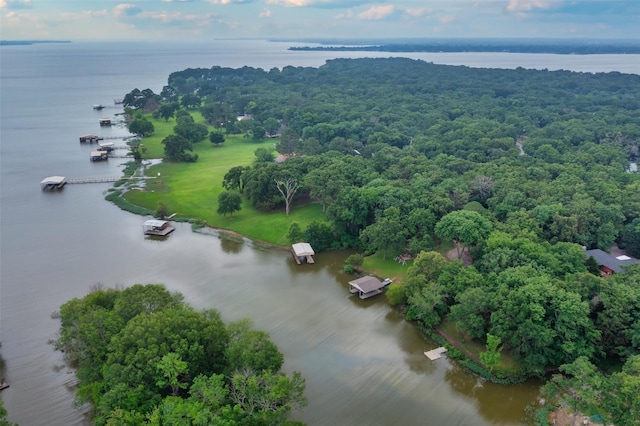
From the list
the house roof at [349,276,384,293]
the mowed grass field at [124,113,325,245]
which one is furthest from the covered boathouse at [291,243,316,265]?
the house roof at [349,276,384,293]

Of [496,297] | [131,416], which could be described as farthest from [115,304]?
[496,297]

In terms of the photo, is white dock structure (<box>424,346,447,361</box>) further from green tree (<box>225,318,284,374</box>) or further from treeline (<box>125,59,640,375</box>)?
green tree (<box>225,318,284,374</box>)

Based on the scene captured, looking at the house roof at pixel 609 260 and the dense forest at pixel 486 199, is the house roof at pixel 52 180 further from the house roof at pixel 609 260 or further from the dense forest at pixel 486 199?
the house roof at pixel 609 260

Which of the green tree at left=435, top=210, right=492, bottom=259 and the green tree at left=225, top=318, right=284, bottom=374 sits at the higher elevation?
the green tree at left=435, top=210, right=492, bottom=259

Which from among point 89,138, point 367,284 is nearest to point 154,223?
point 367,284

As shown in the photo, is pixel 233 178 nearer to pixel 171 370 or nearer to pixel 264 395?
pixel 171 370

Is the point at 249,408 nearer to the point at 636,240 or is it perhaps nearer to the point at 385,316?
the point at 385,316
